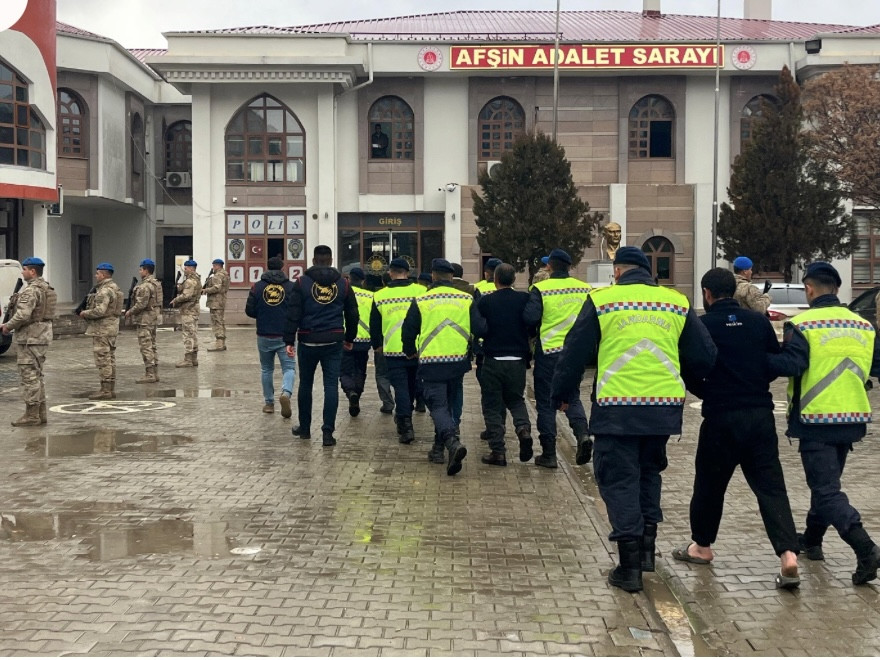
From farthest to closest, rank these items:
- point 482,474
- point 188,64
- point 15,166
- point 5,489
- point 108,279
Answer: point 188,64, point 15,166, point 108,279, point 482,474, point 5,489

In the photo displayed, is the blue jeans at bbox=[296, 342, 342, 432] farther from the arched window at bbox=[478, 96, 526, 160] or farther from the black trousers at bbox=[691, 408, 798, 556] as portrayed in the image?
the arched window at bbox=[478, 96, 526, 160]

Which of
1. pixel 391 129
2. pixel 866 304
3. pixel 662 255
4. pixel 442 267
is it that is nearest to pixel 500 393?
pixel 442 267

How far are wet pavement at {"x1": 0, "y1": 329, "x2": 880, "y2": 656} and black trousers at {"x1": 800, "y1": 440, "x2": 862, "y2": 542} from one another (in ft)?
1.14

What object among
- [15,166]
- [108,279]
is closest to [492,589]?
[108,279]

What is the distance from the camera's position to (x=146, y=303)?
643 inches

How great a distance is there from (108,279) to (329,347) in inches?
204

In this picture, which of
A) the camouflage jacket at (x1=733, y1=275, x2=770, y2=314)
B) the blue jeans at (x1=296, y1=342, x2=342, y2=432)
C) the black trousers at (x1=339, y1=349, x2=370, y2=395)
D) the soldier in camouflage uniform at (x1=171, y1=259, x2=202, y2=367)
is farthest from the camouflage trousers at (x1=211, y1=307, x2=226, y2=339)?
the camouflage jacket at (x1=733, y1=275, x2=770, y2=314)

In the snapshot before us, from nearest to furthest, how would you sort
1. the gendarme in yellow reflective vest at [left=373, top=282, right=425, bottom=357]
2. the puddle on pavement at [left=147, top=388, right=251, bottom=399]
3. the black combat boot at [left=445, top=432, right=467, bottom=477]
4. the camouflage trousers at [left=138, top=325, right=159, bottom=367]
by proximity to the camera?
the black combat boot at [left=445, top=432, right=467, bottom=477]
the gendarme in yellow reflective vest at [left=373, top=282, right=425, bottom=357]
the puddle on pavement at [left=147, top=388, right=251, bottom=399]
the camouflage trousers at [left=138, top=325, right=159, bottom=367]

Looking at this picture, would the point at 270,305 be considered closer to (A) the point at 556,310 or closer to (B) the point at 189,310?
(A) the point at 556,310

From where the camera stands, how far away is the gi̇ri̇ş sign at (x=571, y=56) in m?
34.5

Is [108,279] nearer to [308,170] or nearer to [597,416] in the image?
[597,416]

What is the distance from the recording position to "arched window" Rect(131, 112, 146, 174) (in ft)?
133

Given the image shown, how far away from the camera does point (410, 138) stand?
35.9 m

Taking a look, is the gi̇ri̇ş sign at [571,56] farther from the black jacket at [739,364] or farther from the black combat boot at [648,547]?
the black combat boot at [648,547]
